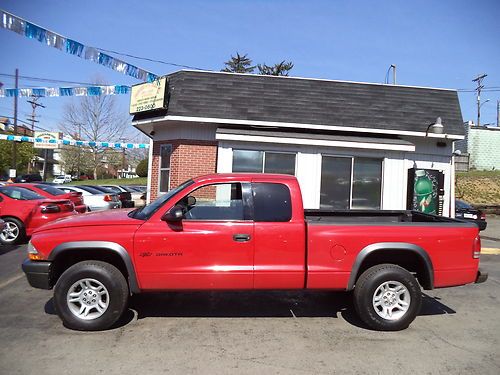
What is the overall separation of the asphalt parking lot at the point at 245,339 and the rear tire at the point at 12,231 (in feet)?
13.3

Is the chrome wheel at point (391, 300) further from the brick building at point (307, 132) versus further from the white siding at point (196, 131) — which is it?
the white siding at point (196, 131)

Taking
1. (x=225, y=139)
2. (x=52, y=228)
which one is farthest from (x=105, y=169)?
(x=52, y=228)

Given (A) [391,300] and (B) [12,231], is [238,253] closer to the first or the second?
(A) [391,300]

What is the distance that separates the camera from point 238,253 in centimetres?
459

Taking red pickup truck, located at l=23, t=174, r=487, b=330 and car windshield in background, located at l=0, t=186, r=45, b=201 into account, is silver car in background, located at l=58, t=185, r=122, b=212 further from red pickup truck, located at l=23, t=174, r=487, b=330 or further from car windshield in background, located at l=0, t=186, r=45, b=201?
red pickup truck, located at l=23, t=174, r=487, b=330

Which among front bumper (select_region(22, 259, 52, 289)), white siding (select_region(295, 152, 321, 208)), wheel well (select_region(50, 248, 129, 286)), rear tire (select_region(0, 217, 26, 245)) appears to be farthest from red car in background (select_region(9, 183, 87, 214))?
front bumper (select_region(22, 259, 52, 289))

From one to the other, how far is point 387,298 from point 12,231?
868cm

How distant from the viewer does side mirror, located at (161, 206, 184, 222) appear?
4414 mm

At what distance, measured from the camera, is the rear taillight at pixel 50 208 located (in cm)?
985

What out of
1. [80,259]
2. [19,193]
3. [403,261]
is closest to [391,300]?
A: [403,261]

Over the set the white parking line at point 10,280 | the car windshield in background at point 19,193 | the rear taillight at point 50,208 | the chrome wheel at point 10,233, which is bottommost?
the white parking line at point 10,280

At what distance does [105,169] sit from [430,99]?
78825 mm

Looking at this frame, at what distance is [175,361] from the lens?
3.81 meters

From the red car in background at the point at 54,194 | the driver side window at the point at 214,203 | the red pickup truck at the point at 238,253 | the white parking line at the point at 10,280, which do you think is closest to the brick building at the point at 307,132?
the red car in background at the point at 54,194
